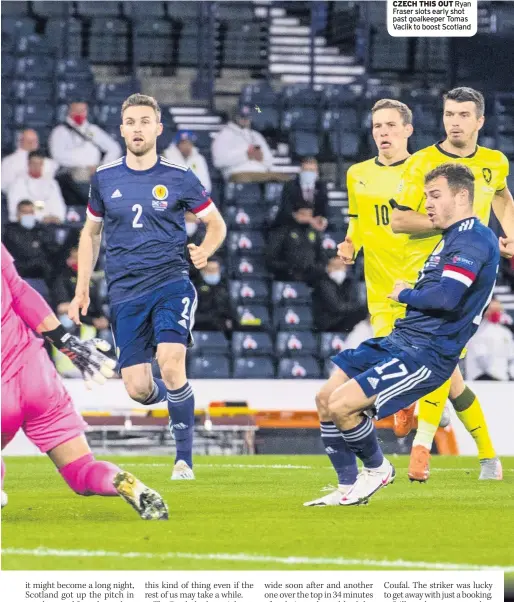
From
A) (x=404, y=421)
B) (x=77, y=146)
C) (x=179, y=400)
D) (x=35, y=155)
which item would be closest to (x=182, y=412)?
(x=179, y=400)

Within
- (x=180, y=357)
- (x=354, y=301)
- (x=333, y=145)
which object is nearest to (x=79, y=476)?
(x=180, y=357)

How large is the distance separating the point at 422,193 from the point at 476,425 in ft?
6.18

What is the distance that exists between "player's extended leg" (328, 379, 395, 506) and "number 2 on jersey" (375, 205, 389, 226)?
8.87ft

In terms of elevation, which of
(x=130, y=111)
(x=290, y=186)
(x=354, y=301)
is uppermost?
(x=130, y=111)

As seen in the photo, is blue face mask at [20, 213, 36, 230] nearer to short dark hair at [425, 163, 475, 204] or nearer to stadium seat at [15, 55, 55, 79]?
stadium seat at [15, 55, 55, 79]

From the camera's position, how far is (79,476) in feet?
22.3

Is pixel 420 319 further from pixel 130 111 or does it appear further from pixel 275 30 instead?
pixel 275 30

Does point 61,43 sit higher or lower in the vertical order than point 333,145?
higher

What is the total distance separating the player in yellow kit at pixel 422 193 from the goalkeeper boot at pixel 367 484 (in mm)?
1734

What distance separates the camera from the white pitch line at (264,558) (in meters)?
5.73

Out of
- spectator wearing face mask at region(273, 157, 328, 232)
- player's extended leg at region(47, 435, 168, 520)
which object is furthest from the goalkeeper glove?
spectator wearing face mask at region(273, 157, 328, 232)
